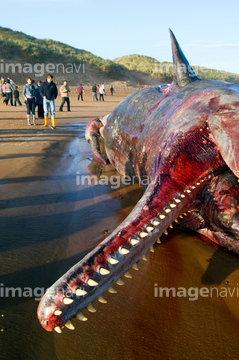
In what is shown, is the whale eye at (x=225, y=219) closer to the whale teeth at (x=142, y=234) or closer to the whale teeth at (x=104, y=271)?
the whale teeth at (x=142, y=234)

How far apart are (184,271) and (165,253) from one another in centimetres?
29

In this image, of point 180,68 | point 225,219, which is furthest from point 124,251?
point 180,68

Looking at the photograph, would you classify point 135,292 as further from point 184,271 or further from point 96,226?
point 96,226

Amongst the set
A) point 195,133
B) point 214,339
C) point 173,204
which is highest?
point 195,133

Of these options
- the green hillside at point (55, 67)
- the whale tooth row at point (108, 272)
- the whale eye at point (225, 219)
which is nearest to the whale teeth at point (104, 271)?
the whale tooth row at point (108, 272)

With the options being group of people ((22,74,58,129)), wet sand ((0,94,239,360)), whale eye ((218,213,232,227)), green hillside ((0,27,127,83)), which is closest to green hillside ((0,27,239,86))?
green hillside ((0,27,127,83))

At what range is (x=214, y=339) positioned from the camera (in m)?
1.87

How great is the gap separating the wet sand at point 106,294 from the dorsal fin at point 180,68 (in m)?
1.75

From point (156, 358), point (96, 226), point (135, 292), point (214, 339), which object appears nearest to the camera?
point (156, 358)

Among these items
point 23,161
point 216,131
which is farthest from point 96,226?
point 23,161

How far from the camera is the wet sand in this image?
1.76 m

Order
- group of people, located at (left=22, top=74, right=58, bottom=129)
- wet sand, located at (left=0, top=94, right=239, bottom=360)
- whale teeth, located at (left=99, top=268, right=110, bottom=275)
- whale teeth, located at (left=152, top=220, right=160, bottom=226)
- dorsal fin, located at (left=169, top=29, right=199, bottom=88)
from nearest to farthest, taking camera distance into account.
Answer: whale teeth, located at (left=99, top=268, right=110, bottom=275) → wet sand, located at (left=0, top=94, right=239, bottom=360) → whale teeth, located at (left=152, top=220, right=160, bottom=226) → dorsal fin, located at (left=169, top=29, right=199, bottom=88) → group of people, located at (left=22, top=74, right=58, bottom=129)

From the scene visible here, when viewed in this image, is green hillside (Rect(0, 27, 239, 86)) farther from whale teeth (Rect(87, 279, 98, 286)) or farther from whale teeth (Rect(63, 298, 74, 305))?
whale teeth (Rect(63, 298, 74, 305))

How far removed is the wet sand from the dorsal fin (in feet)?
5.74
